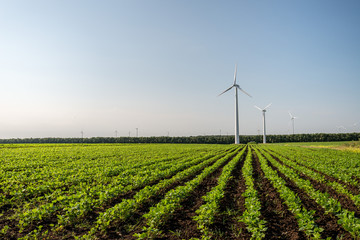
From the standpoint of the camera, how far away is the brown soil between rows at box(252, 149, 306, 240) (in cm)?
659

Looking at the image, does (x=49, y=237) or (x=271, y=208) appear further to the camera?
(x=271, y=208)

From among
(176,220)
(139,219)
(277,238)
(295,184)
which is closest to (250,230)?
(277,238)

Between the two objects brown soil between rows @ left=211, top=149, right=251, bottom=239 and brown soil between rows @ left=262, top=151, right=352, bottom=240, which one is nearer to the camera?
brown soil between rows @ left=262, top=151, right=352, bottom=240

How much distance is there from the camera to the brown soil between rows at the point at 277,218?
6590mm

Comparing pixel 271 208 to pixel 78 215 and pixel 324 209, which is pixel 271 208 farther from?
pixel 78 215

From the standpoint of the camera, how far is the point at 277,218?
7.80 m

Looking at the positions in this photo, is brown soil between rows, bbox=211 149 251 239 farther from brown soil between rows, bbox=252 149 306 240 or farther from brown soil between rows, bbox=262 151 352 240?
brown soil between rows, bbox=262 151 352 240

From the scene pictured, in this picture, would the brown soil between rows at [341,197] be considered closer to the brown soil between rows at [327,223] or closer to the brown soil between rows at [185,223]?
the brown soil between rows at [327,223]

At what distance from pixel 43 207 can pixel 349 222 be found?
10236 millimetres

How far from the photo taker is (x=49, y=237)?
639 centimetres

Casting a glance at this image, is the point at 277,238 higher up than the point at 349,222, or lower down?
lower down

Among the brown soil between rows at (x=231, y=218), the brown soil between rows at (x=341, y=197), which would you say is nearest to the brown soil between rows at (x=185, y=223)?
the brown soil between rows at (x=231, y=218)

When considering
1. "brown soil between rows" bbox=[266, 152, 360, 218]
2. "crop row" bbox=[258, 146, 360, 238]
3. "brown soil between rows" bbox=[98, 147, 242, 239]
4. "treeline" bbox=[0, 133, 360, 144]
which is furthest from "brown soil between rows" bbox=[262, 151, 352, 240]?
"treeline" bbox=[0, 133, 360, 144]

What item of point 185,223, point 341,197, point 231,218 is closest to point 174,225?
point 185,223
